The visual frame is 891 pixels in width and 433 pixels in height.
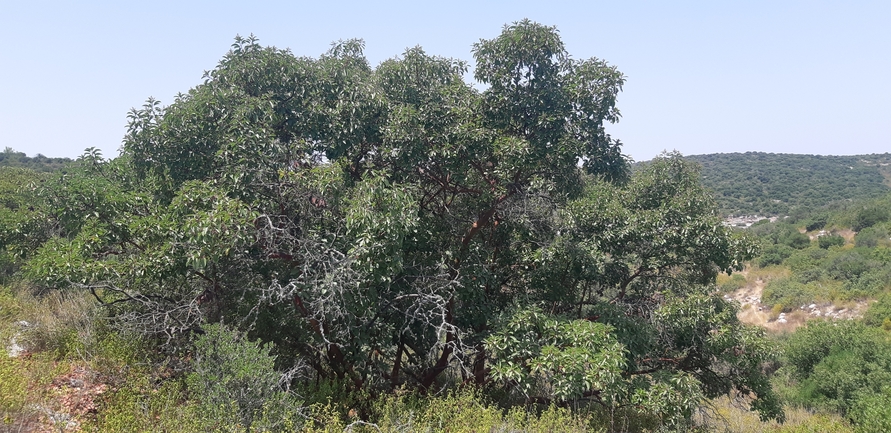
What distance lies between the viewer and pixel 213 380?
472 centimetres

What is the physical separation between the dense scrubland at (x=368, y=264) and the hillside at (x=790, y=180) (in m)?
44.1

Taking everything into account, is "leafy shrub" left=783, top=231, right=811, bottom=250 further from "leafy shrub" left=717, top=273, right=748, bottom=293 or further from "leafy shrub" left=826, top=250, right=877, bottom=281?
"leafy shrub" left=717, top=273, right=748, bottom=293

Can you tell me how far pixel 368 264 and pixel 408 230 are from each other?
0.58 m

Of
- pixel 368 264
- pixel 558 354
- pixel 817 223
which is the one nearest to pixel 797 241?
pixel 817 223

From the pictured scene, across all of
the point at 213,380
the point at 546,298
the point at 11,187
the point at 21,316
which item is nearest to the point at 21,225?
the point at 21,316

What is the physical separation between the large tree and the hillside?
4403 centimetres

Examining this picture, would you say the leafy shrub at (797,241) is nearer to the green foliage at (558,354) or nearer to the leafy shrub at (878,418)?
the leafy shrub at (878,418)

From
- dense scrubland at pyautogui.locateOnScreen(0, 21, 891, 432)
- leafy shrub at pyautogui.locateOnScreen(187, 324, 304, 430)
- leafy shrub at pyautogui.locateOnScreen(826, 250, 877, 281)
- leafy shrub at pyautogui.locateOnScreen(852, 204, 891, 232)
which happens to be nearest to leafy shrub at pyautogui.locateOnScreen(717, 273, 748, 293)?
leafy shrub at pyautogui.locateOnScreen(826, 250, 877, 281)

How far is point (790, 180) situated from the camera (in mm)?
73625

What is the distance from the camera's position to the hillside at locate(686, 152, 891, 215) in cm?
5978

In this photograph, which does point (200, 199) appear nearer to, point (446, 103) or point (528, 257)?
point (446, 103)

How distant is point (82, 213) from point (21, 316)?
305cm

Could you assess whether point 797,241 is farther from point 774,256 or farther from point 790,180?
point 790,180

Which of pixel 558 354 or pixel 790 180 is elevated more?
pixel 790 180
